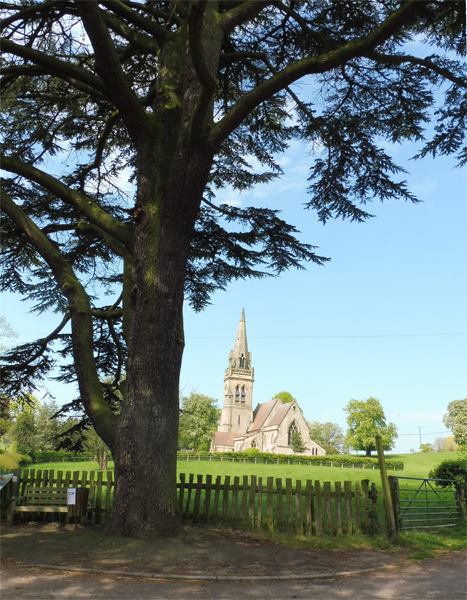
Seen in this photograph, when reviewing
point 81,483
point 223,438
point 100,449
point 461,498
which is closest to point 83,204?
point 81,483

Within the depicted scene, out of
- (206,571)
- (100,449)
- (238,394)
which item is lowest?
(206,571)

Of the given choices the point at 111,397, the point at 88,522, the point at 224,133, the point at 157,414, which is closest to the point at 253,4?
the point at 224,133

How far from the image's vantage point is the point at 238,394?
85.8 meters

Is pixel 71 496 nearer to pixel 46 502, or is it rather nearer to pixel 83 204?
pixel 46 502

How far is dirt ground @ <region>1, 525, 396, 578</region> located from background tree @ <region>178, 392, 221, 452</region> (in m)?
65.9

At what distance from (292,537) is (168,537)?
2.33 m

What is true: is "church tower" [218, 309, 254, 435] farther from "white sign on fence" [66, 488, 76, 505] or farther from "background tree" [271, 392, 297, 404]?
"white sign on fence" [66, 488, 76, 505]

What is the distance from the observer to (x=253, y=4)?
353 inches

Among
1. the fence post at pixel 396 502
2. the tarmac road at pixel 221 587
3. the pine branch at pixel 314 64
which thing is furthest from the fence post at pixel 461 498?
the pine branch at pixel 314 64

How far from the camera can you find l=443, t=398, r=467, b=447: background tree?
6353 centimetres

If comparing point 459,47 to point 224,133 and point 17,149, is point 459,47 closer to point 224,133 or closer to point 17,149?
point 224,133

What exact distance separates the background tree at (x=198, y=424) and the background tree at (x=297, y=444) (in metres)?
13.7

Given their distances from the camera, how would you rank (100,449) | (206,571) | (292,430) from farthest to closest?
(292,430)
(100,449)
(206,571)

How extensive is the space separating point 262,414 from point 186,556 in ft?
257
